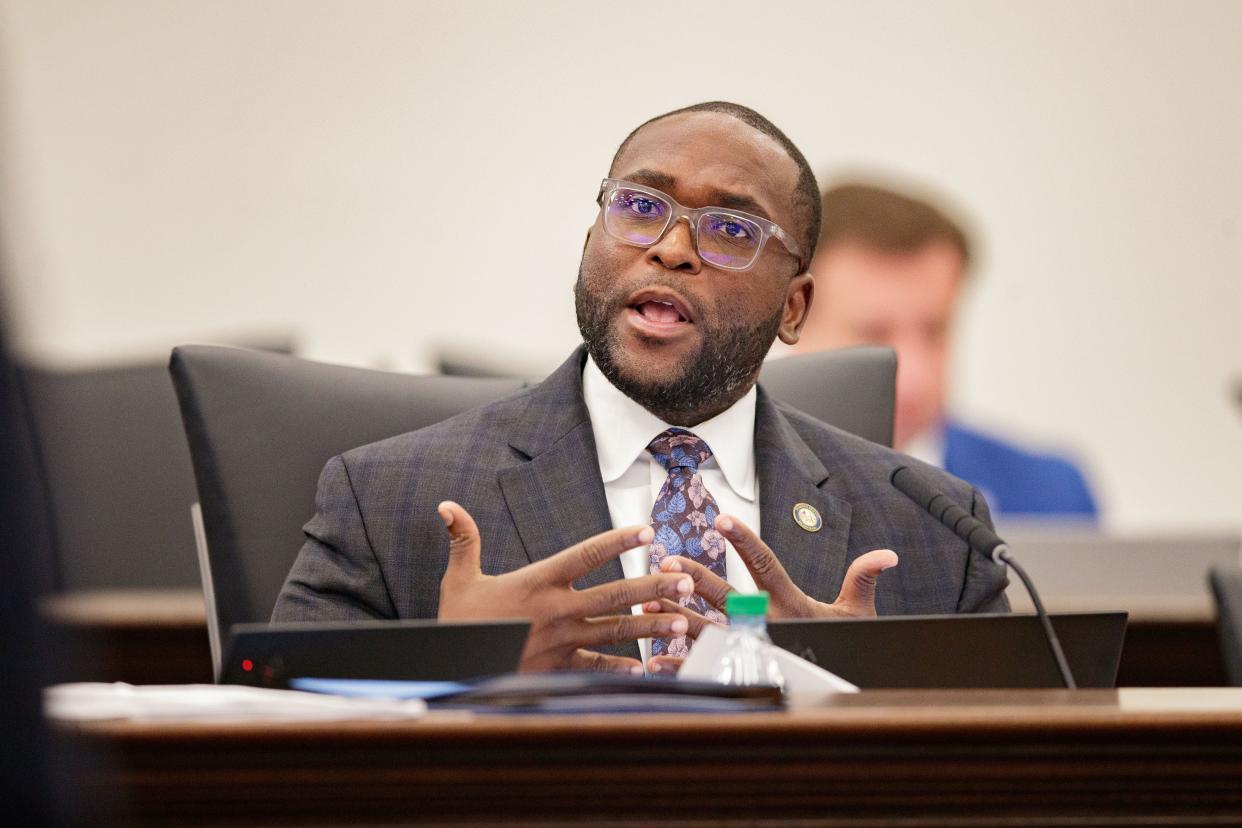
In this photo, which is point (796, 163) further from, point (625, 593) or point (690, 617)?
point (625, 593)

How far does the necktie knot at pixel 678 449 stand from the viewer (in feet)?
6.40

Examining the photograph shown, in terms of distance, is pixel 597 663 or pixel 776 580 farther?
pixel 776 580

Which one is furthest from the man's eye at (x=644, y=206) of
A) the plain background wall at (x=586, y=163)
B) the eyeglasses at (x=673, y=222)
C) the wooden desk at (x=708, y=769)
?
the plain background wall at (x=586, y=163)

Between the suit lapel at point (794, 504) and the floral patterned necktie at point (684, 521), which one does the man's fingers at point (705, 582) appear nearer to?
the floral patterned necktie at point (684, 521)

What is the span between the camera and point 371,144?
13.5 feet

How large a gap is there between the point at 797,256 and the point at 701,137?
245 millimetres

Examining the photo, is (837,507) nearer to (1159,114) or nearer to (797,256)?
(797,256)

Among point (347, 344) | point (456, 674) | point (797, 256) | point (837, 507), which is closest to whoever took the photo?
point (456, 674)

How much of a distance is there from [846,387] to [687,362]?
274 mm

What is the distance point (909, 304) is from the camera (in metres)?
4.07

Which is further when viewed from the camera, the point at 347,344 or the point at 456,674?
the point at 347,344

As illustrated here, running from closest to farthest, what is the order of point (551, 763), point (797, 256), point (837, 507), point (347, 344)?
point (551, 763) → point (837, 507) → point (797, 256) → point (347, 344)

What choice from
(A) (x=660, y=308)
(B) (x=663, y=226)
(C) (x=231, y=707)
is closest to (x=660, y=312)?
(A) (x=660, y=308)

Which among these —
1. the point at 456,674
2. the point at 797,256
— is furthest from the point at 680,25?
the point at 456,674
